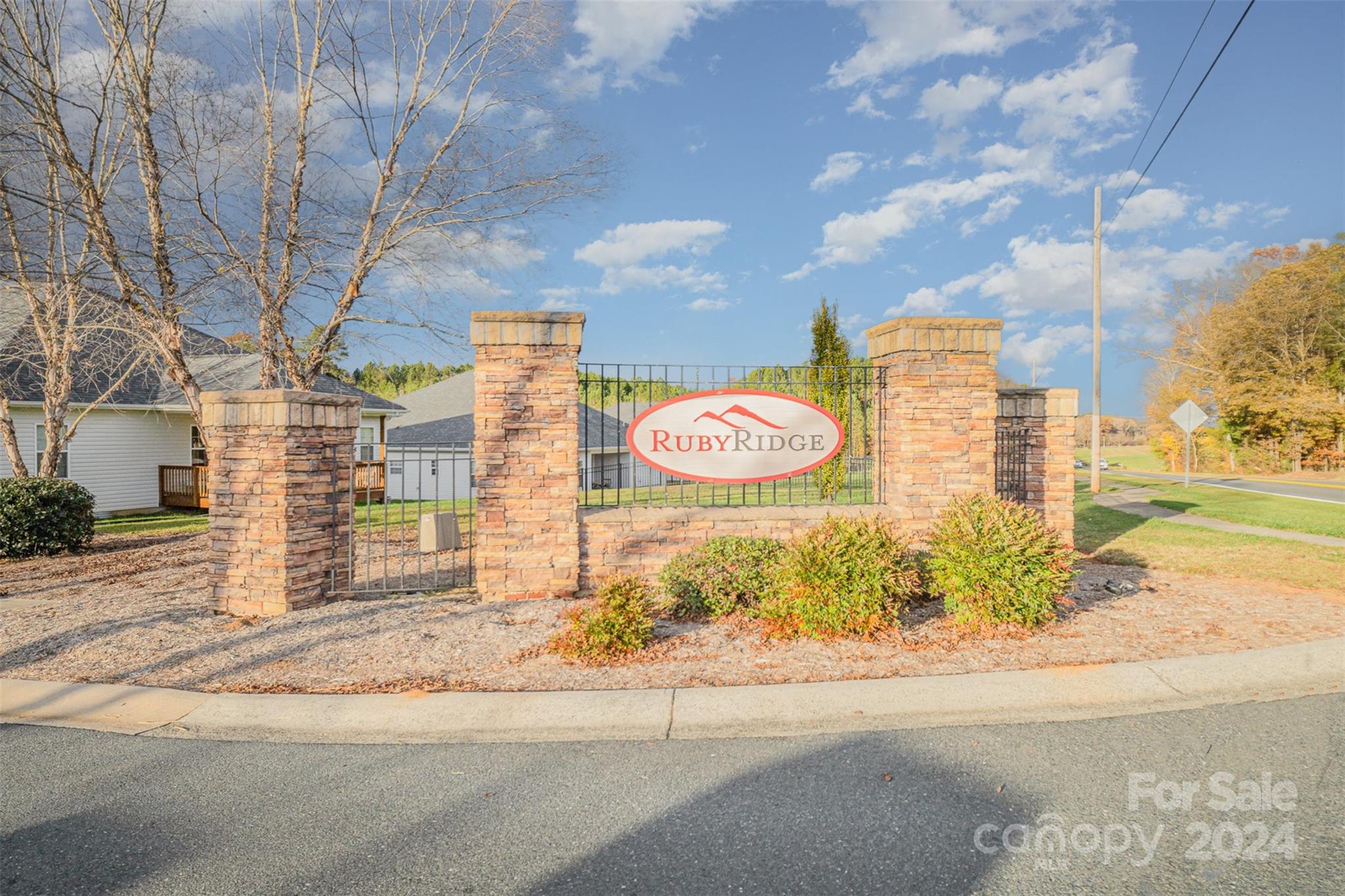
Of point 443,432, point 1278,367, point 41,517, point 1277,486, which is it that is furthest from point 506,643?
point 1278,367

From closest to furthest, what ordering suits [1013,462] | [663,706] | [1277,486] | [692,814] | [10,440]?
[692,814]
[663,706]
[1013,462]
[10,440]
[1277,486]

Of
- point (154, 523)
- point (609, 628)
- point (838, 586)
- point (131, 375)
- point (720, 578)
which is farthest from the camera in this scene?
point (154, 523)

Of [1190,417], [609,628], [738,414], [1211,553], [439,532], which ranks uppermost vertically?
[1190,417]

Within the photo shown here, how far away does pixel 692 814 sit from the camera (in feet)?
10.3

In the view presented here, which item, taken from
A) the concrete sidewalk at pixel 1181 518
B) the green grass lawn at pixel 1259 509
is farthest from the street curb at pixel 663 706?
the green grass lawn at pixel 1259 509

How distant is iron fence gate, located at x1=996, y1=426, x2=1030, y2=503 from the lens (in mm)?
8477

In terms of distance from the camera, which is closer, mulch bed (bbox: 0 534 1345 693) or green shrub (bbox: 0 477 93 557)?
mulch bed (bbox: 0 534 1345 693)

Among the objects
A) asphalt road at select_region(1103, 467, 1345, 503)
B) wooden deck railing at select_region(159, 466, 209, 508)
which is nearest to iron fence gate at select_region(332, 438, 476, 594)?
wooden deck railing at select_region(159, 466, 209, 508)

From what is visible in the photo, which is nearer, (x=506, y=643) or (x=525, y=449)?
(x=506, y=643)

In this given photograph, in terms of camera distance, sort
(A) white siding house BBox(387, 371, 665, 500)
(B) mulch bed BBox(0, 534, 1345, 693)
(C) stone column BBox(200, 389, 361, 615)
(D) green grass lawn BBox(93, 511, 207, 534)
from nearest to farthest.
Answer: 1. (B) mulch bed BBox(0, 534, 1345, 693)
2. (C) stone column BBox(200, 389, 361, 615)
3. (D) green grass lawn BBox(93, 511, 207, 534)
4. (A) white siding house BBox(387, 371, 665, 500)

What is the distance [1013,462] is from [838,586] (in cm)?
430

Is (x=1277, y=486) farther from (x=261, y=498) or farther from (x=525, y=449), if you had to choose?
(x=261, y=498)

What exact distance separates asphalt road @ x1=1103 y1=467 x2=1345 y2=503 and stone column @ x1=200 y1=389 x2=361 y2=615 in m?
24.7

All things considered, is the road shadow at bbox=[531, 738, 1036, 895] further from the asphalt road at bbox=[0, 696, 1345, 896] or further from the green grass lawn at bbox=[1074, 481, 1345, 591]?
the green grass lawn at bbox=[1074, 481, 1345, 591]
